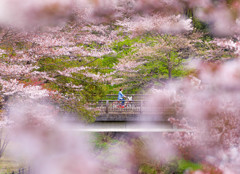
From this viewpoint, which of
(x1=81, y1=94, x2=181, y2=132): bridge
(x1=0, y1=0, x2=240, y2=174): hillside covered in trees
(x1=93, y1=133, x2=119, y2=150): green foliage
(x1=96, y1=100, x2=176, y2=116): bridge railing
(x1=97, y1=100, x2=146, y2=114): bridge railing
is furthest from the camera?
(x1=93, y1=133, x2=119, y2=150): green foliage

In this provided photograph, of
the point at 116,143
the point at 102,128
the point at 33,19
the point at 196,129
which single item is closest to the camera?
the point at 196,129

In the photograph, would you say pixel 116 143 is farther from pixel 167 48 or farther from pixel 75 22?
pixel 75 22

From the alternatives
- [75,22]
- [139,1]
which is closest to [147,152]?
[75,22]

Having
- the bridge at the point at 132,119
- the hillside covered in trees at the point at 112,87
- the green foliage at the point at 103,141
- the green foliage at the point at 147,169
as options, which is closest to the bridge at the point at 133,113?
the bridge at the point at 132,119

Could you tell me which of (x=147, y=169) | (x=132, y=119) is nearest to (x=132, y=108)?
(x=132, y=119)

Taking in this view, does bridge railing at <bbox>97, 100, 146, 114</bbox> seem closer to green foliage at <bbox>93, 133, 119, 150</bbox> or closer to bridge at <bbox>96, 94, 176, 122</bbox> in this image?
bridge at <bbox>96, 94, 176, 122</bbox>

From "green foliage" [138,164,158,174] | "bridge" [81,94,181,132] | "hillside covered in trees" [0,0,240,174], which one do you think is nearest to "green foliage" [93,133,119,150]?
"hillside covered in trees" [0,0,240,174]

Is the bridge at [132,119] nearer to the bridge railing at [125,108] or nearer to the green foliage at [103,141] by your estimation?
the bridge railing at [125,108]

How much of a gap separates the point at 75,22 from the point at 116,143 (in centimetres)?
870

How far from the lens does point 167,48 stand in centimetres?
1522

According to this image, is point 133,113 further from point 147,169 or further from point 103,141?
point 103,141

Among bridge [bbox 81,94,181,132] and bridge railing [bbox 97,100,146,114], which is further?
bridge railing [bbox 97,100,146,114]

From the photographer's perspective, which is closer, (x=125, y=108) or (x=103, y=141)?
(x=125, y=108)

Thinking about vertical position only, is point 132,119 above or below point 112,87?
below
